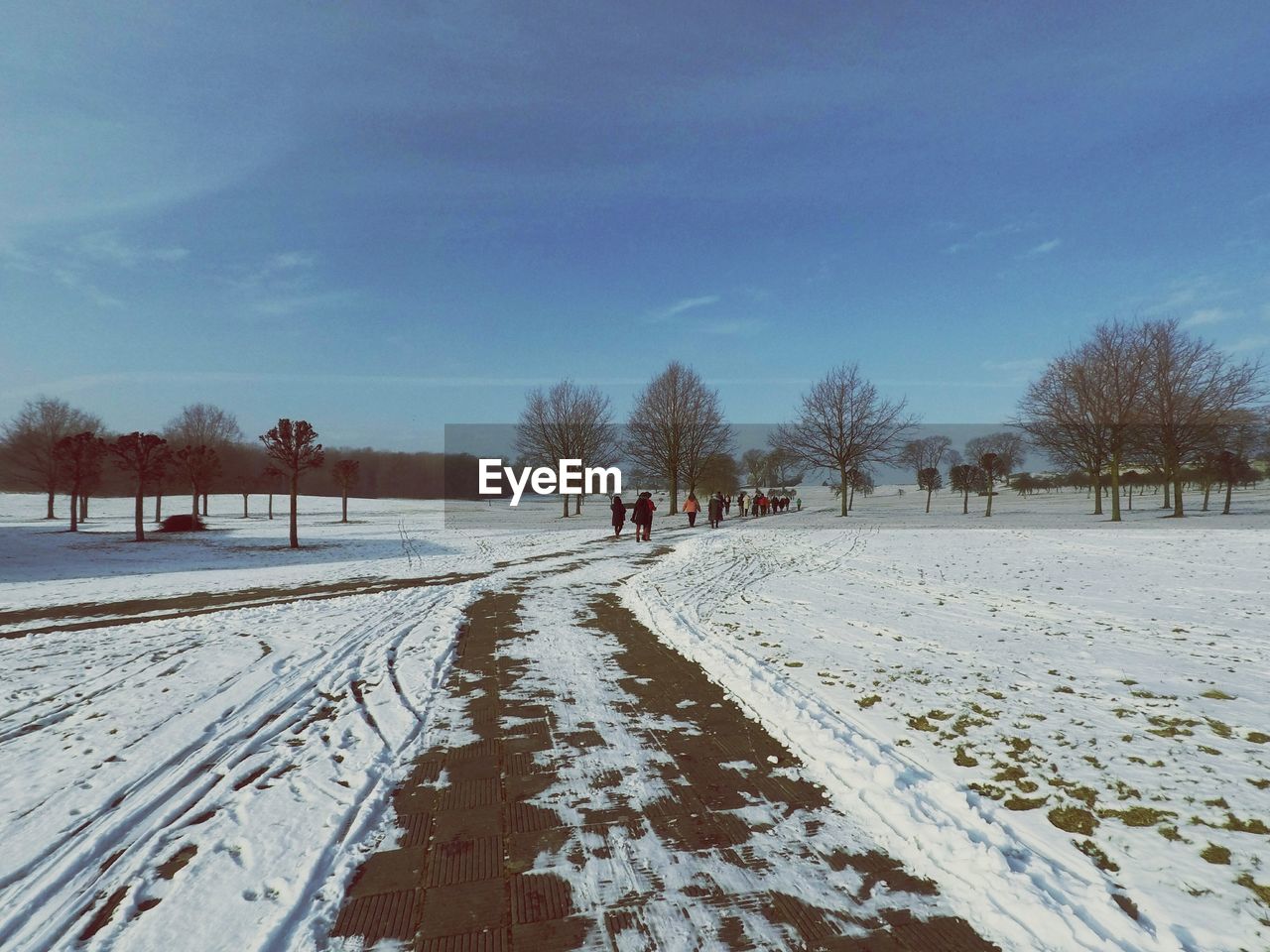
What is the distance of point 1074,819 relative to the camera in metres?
3.10

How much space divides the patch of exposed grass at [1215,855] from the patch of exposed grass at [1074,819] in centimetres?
39

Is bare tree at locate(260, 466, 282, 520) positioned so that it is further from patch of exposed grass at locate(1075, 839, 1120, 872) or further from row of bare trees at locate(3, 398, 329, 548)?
patch of exposed grass at locate(1075, 839, 1120, 872)

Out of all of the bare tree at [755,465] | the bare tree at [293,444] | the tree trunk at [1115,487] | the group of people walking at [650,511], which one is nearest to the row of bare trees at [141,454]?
Result: the bare tree at [293,444]

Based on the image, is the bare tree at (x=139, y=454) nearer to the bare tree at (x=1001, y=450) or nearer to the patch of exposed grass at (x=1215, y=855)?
the patch of exposed grass at (x=1215, y=855)

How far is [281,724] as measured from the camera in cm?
476

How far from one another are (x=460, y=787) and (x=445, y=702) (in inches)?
66.1

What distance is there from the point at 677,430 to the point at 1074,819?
3966 cm

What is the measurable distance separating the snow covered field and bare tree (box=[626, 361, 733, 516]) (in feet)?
A: 104

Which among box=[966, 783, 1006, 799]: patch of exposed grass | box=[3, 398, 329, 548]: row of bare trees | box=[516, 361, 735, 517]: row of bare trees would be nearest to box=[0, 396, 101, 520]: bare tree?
box=[3, 398, 329, 548]: row of bare trees

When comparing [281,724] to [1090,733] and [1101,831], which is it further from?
[1090,733]

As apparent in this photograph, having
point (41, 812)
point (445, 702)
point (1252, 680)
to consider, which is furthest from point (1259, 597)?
point (41, 812)

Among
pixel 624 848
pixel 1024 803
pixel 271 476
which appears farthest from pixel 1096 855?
pixel 271 476

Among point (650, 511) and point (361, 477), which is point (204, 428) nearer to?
point (361, 477)

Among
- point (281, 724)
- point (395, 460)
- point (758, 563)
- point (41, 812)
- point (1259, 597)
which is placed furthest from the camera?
point (395, 460)
